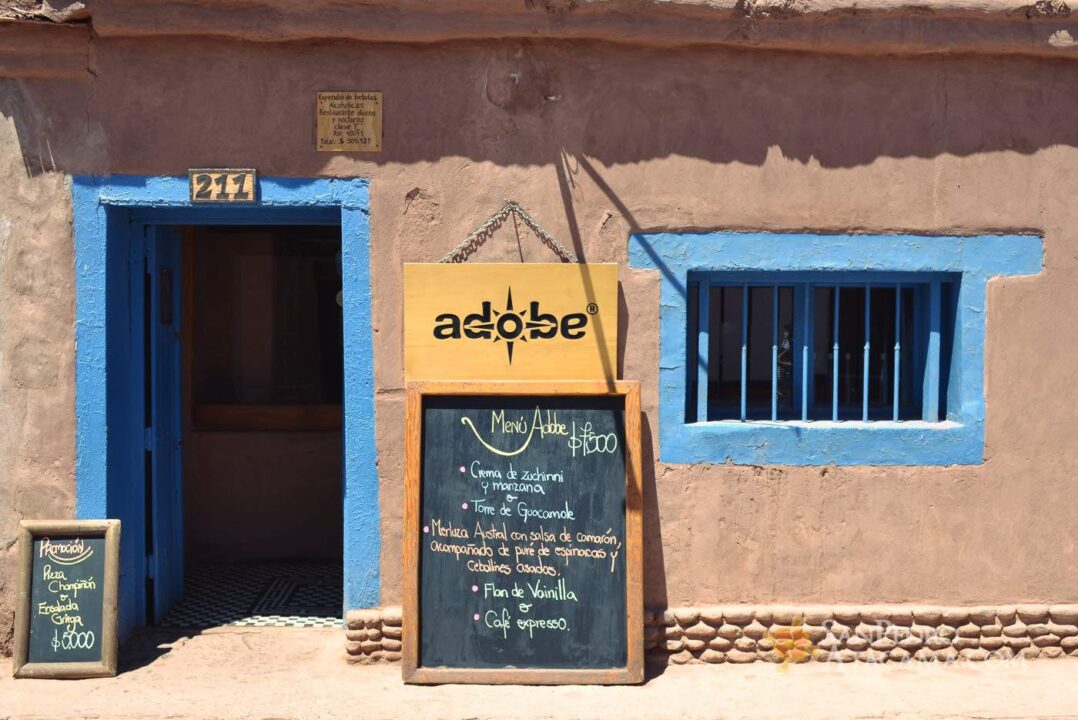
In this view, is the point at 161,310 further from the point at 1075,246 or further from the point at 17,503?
the point at 1075,246

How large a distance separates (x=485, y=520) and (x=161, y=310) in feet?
7.32

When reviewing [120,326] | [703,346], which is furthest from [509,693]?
→ [120,326]

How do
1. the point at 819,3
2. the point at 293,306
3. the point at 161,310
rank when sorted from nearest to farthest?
the point at 819,3, the point at 161,310, the point at 293,306

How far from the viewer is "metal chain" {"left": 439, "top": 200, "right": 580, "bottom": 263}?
4945 millimetres

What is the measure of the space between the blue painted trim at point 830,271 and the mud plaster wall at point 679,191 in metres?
0.06

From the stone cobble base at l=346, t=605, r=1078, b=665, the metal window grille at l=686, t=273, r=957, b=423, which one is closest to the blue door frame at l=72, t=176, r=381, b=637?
the stone cobble base at l=346, t=605, r=1078, b=665

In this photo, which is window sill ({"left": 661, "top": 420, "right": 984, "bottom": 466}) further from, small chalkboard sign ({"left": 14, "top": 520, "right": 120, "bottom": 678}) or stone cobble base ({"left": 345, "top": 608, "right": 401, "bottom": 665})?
small chalkboard sign ({"left": 14, "top": 520, "right": 120, "bottom": 678})

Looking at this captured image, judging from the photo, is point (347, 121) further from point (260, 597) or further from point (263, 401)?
point (260, 597)

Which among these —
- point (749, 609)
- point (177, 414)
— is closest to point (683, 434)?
point (749, 609)

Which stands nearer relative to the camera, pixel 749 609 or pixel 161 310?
pixel 749 609

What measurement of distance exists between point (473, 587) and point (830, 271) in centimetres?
238

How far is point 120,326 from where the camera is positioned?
5125 mm

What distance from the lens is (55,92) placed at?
489cm

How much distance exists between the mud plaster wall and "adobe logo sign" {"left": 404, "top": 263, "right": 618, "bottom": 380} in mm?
112
